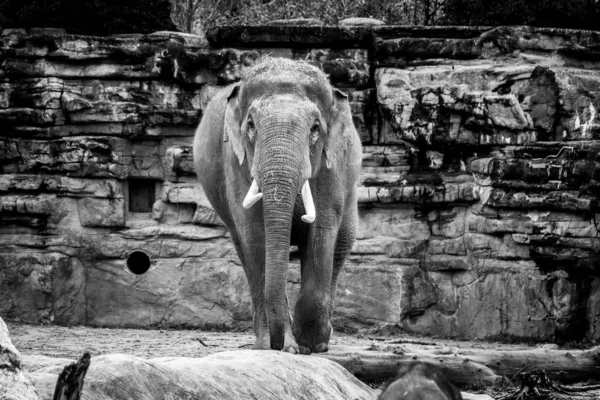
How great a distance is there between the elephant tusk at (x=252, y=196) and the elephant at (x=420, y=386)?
414 cm

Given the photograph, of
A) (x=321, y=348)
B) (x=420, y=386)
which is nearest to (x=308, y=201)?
(x=321, y=348)

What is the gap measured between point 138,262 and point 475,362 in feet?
24.1

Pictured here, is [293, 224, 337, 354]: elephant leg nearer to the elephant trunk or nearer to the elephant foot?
the elephant foot

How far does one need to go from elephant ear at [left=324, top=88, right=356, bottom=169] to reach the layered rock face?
5040 mm

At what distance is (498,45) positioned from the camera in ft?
55.6

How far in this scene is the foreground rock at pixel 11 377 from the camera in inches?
221

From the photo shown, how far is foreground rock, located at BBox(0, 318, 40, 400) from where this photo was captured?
5602mm

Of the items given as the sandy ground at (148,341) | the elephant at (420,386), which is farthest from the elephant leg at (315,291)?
the elephant at (420,386)

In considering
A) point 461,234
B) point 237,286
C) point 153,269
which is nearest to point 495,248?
point 461,234

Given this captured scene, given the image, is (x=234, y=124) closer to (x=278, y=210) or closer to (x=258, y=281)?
(x=278, y=210)

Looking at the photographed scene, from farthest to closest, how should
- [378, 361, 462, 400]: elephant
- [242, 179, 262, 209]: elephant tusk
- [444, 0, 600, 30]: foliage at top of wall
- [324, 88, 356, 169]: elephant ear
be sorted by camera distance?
[444, 0, 600, 30]: foliage at top of wall → [324, 88, 356, 169]: elephant ear → [242, 179, 262, 209]: elephant tusk → [378, 361, 462, 400]: elephant

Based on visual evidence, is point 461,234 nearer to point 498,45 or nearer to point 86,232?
point 498,45

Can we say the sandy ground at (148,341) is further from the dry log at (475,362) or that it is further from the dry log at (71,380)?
the dry log at (71,380)

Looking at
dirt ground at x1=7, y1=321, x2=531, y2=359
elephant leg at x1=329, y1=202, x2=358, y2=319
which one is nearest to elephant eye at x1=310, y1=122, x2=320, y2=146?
elephant leg at x1=329, y1=202, x2=358, y2=319
